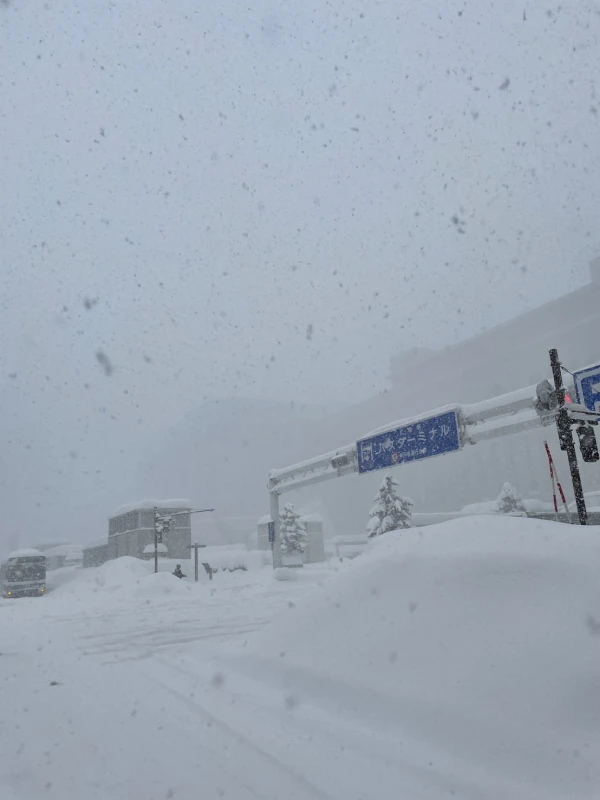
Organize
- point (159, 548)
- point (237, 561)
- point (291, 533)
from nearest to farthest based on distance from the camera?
point (159, 548)
point (237, 561)
point (291, 533)

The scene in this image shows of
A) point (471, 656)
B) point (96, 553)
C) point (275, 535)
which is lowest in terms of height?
point (96, 553)

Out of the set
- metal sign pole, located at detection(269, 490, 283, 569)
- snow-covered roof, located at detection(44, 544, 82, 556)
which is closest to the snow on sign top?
metal sign pole, located at detection(269, 490, 283, 569)

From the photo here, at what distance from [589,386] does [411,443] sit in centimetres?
788

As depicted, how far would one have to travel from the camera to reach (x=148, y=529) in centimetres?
5106

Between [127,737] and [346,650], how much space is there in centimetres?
208

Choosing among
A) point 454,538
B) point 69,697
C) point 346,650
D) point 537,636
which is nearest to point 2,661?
point 69,697

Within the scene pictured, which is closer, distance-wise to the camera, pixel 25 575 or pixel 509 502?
pixel 25 575

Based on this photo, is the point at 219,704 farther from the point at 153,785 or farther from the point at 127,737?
the point at 153,785

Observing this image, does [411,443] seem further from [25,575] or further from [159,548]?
[159,548]

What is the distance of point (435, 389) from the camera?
111 meters

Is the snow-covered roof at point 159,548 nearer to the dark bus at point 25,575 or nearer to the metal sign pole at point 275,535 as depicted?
the dark bus at point 25,575

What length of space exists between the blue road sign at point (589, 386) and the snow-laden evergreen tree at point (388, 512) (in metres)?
26.7

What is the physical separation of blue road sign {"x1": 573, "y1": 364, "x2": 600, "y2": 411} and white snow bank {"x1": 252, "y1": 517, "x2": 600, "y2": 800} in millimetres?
8842

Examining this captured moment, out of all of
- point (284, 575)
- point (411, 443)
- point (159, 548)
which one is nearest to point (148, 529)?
point (159, 548)
